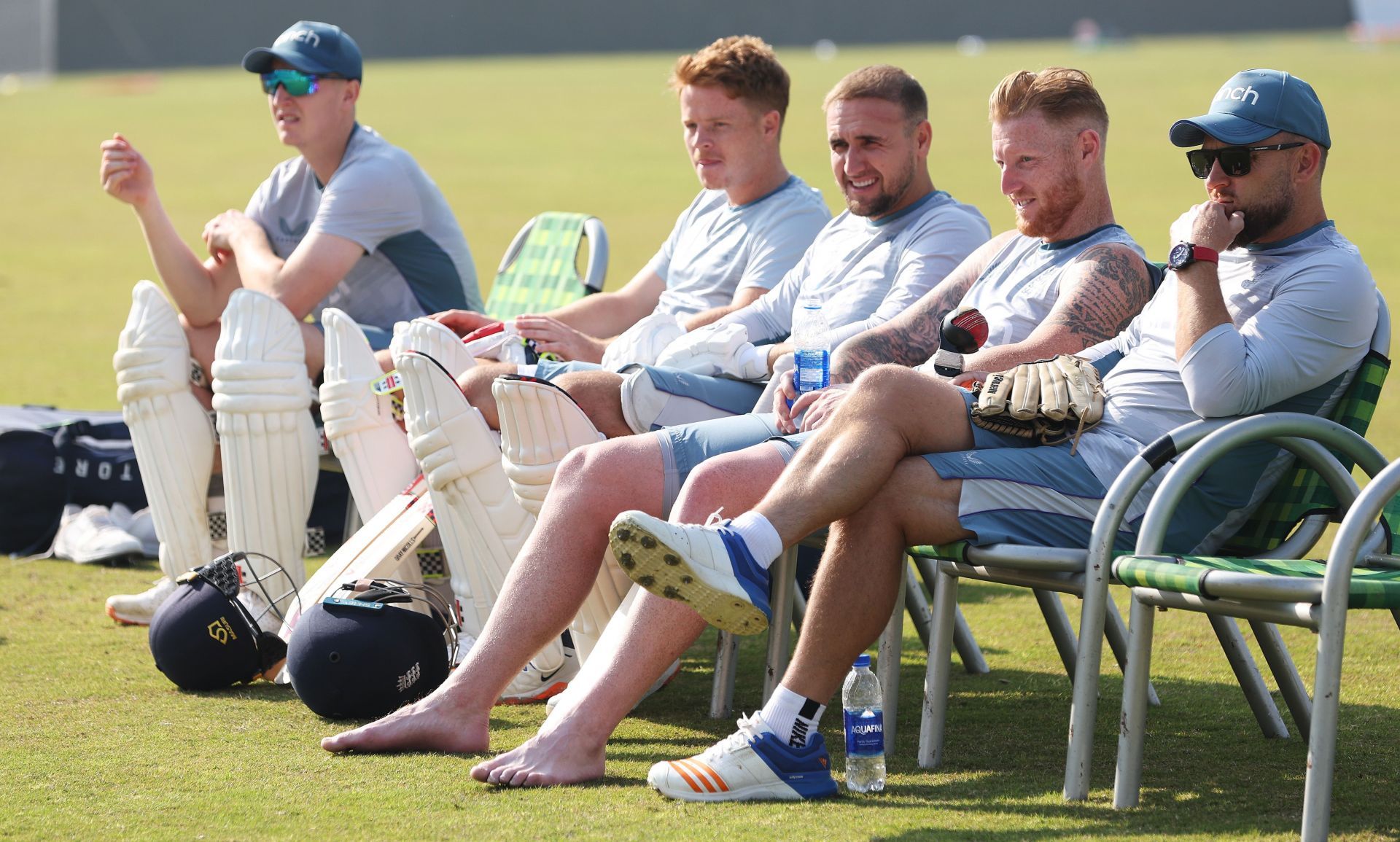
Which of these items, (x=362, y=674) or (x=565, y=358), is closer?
(x=362, y=674)

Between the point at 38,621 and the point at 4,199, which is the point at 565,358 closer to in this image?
the point at 38,621

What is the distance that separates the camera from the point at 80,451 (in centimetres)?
619

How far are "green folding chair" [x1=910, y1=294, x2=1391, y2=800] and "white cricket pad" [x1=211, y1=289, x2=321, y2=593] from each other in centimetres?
217

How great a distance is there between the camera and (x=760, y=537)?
10.3 feet

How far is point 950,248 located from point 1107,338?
2.52ft

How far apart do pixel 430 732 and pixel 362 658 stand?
0.41 m

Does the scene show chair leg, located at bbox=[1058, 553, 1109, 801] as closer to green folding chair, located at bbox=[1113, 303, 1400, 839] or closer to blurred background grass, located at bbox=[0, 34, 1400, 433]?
green folding chair, located at bbox=[1113, 303, 1400, 839]

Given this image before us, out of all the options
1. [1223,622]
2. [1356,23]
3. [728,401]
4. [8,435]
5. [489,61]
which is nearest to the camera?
[1223,622]

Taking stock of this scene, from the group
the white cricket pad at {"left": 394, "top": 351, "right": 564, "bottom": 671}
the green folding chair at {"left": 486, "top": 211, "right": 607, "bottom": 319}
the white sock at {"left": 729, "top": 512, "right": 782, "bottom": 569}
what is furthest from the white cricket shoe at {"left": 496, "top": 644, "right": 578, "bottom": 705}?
the green folding chair at {"left": 486, "top": 211, "right": 607, "bottom": 319}

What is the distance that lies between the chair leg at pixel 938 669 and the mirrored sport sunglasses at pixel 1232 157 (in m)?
1.02

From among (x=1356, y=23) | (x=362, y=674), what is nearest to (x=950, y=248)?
(x=362, y=674)

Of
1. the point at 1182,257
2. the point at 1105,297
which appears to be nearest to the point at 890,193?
the point at 1105,297

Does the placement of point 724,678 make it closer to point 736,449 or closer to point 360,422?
point 736,449

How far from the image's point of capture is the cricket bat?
443 centimetres
